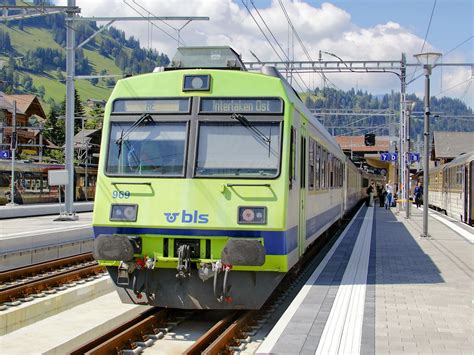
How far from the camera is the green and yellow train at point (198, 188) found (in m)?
8.62

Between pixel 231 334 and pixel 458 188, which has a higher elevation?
pixel 458 188

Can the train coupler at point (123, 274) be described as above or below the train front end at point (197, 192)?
below

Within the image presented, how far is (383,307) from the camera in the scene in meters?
8.81

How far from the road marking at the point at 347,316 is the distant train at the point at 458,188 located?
1395cm

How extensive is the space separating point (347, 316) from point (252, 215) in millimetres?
1705

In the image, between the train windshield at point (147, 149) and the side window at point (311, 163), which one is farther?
the side window at point (311, 163)

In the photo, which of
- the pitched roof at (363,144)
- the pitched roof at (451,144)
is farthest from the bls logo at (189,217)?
the pitched roof at (363,144)

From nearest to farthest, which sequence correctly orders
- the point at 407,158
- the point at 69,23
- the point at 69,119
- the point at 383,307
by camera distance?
the point at 383,307 → the point at 69,23 → the point at 69,119 → the point at 407,158

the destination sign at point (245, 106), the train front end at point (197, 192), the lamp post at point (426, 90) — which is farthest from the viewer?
the lamp post at point (426, 90)

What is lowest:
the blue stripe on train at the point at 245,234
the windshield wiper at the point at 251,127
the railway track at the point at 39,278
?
the railway track at the point at 39,278

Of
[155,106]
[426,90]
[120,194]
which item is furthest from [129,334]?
[426,90]

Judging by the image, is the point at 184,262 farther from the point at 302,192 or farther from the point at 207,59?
the point at 207,59

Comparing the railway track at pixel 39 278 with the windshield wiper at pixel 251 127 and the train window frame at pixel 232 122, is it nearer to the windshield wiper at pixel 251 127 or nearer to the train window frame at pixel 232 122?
the train window frame at pixel 232 122

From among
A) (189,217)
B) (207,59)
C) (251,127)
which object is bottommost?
(189,217)
